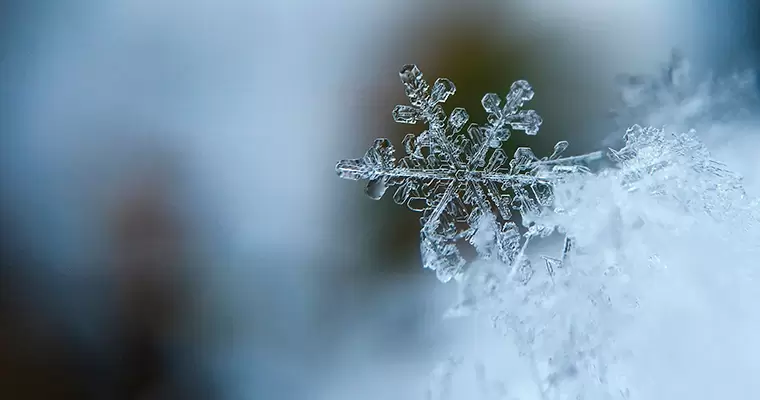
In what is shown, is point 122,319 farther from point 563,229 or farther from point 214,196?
point 563,229

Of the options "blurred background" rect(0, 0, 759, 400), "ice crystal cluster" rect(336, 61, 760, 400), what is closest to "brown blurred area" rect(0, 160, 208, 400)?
"blurred background" rect(0, 0, 759, 400)

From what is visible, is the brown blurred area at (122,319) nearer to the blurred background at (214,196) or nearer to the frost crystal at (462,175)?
the blurred background at (214,196)

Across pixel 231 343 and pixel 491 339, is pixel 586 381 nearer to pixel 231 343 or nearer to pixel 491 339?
pixel 491 339

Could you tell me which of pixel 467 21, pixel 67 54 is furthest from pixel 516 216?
pixel 67 54

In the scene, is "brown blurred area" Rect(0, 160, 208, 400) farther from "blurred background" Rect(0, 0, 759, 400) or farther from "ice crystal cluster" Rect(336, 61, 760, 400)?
"ice crystal cluster" Rect(336, 61, 760, 400)

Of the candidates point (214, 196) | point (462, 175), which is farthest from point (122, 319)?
point (462, 175)

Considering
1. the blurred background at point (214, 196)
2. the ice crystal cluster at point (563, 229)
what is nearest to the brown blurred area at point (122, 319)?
the blurred background at point (214, 196)

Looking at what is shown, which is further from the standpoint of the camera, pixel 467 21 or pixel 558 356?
pixel 467 21
